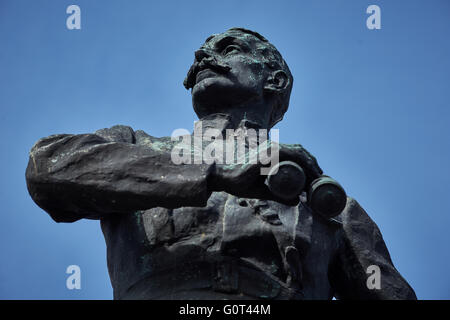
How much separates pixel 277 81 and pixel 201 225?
9.01 ft

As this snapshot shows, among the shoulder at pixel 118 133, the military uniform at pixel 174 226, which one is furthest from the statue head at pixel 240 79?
the military uniform at pixel 174 226

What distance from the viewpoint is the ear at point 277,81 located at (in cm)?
870

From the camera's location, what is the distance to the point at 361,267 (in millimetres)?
7340

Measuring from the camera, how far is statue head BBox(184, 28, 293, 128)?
8.27 metres

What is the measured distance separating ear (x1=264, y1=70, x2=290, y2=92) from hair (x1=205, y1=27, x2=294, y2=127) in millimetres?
44

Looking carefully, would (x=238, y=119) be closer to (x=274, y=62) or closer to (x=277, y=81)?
(x=277, y=81)

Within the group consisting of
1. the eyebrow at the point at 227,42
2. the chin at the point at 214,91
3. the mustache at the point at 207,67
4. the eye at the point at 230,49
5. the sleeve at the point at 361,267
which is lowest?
the sleeve at the point at 361,267

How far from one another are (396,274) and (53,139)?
3274 mm

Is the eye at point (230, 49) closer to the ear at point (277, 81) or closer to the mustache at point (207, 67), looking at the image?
the mustache at point (207, 67)

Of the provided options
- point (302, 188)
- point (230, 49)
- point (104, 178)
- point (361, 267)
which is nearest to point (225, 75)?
point (230, 49)

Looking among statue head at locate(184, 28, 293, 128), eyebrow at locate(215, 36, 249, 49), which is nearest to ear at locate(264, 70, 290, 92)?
statue head at locate(184, 28, 293, 128)

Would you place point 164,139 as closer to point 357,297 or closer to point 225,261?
point 225,261

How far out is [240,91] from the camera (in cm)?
831

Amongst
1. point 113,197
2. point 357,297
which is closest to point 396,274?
point 357,297
